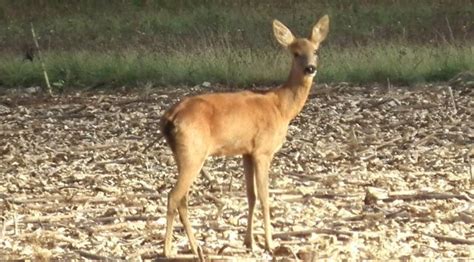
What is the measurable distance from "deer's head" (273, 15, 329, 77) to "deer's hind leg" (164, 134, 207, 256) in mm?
1381

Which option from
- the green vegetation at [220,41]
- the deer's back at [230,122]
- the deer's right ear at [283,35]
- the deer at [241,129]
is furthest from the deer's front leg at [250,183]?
the green vegetation at [220,41]

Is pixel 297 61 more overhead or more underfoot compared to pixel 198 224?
more overhead

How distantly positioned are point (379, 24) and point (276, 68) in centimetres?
1289

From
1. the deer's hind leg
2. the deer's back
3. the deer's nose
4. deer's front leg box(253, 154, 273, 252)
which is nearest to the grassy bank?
the deer's nose

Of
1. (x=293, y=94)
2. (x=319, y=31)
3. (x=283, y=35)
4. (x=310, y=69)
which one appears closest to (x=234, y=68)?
(x=319, y=31)

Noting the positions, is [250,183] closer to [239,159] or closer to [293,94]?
[293,94]

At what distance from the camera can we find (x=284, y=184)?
11.9 m

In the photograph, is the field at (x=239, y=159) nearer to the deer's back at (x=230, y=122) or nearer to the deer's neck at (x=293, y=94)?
the deer's back at (x=230, y=122)

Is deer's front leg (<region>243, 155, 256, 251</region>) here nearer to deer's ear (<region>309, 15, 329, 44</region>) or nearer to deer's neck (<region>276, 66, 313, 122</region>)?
deer's neck (<region>276, 66, 313, 122</region>)

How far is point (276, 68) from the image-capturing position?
2019 cm

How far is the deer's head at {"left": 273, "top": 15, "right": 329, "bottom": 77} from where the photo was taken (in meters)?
10.3

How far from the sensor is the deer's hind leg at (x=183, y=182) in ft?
30.3

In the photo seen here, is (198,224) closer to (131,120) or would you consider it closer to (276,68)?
(131,120)

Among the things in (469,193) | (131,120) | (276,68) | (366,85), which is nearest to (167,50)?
(276,68)
